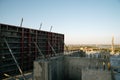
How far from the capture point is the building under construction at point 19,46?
44.9ft

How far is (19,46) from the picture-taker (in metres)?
16.2

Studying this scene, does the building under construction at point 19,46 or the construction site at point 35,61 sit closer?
the construction site at point 35,61

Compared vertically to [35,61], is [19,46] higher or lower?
higher

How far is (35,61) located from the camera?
12.3 meters

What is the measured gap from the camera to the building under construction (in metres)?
13.7

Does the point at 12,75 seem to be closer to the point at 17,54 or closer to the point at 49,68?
the point at 17,54

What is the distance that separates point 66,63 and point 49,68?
18.9 feet

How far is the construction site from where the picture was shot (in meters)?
12.1

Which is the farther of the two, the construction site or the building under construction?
the building under construction

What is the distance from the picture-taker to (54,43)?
24.7 metres

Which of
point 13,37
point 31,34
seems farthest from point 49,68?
point 31,34

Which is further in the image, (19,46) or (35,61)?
(19,46)

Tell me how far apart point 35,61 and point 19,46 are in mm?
5006

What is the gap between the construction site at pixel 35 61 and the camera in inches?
477
